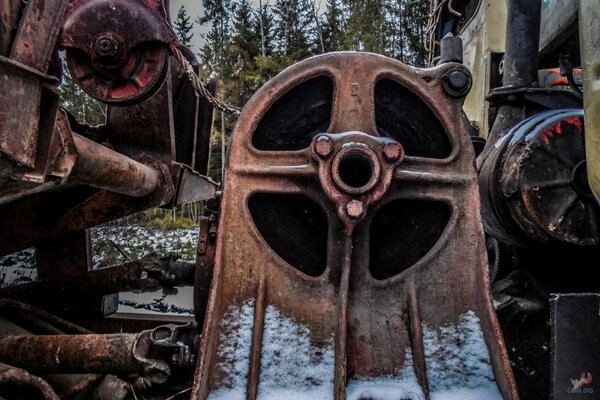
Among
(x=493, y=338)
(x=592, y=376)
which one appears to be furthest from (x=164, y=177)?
(x=592, y=376)

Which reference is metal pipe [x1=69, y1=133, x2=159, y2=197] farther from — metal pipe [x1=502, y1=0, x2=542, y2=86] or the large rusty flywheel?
metal pipe [x1=502, y1=0, x2=542, y2=86]

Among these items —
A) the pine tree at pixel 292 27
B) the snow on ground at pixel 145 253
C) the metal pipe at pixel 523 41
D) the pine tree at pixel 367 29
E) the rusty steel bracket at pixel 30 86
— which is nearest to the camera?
the rusty steel bracket at pixel 30 86

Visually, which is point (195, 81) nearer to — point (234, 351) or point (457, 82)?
point (457, 82)

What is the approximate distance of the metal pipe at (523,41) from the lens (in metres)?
2.49

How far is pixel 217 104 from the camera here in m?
3.62

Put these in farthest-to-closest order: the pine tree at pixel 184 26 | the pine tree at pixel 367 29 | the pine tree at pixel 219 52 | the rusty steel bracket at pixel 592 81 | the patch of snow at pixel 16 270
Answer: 1. the pine tree at pixel 184 26
2. the pine tree at pixel 219 52
3. the pine tree at pixel 367 29
4. the patch of snow at pixel 16 270
5. the rusty steel bracket at pixel 592 81

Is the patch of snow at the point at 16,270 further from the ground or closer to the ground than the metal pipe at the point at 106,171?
closer to the ground

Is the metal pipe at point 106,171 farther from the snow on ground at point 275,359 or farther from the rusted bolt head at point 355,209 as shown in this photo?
the rusted bolt head at point 355,209

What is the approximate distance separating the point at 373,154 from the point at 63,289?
2.66 meters

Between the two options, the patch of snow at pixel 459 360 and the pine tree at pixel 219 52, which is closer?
the patch of snow at pixel 459 360

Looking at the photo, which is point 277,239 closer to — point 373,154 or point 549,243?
point 373,154

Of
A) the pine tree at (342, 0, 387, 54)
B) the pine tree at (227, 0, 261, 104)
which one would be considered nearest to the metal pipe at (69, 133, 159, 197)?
the pine tree at (227, 0, 261, 104)

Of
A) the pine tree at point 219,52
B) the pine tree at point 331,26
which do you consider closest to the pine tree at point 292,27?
the pine tree at point 331,26
